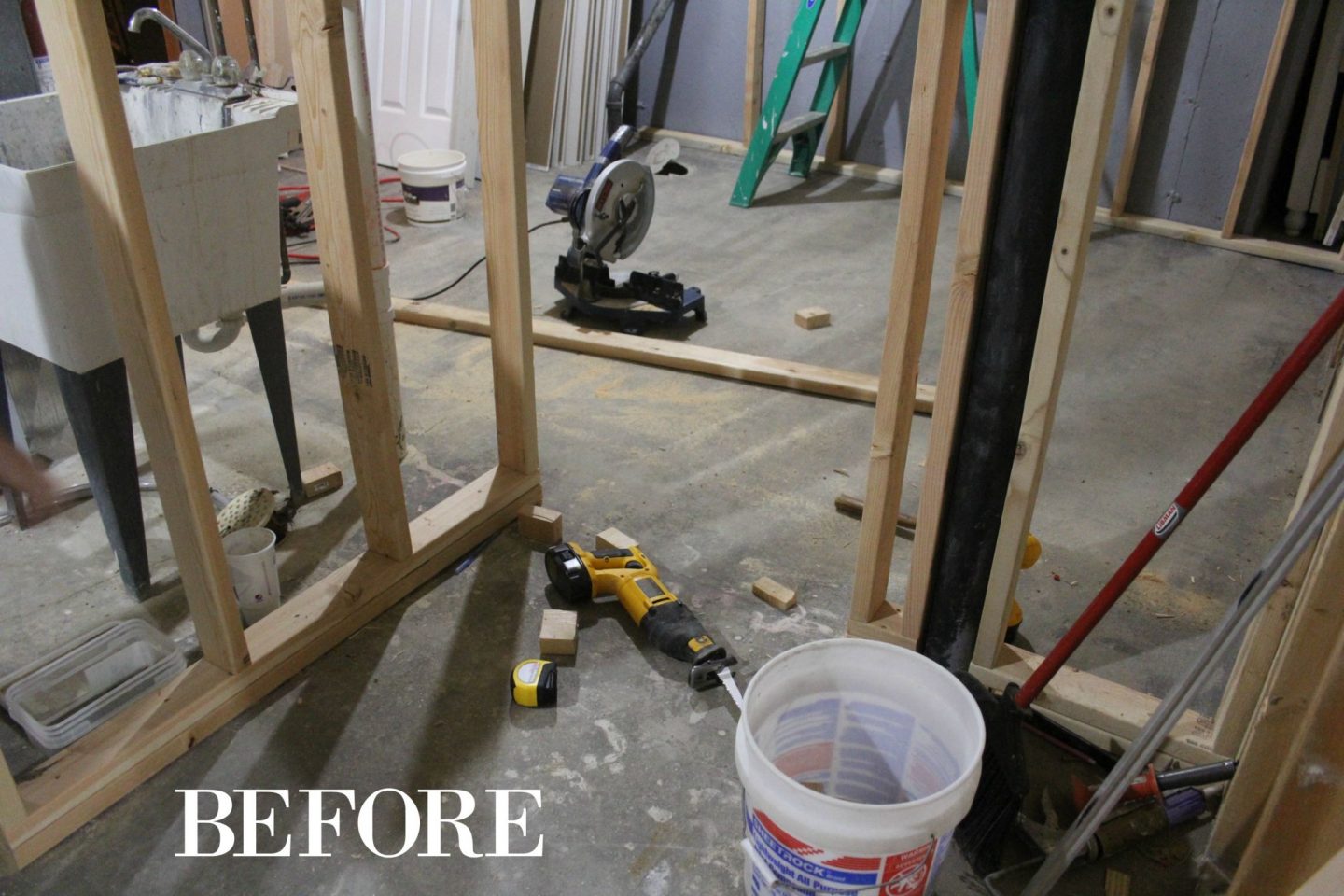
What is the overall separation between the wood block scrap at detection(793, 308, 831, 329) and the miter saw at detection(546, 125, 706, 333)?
1.05 ft

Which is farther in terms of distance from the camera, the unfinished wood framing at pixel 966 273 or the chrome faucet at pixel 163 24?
the chrome faucet at pixel 163 24

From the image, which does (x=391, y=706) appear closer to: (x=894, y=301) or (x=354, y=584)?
(x=354, y=584)

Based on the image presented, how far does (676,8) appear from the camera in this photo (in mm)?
4832

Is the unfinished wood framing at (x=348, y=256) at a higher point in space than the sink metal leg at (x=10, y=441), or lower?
higher

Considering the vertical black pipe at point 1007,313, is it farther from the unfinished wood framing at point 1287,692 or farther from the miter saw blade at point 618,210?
the miter saw blade at point 618,210

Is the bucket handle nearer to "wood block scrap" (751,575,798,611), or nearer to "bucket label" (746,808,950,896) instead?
"bucket label" (746,808,950,896)

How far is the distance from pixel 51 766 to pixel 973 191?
164 cm

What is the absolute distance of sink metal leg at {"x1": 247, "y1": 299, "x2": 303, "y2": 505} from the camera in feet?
7.07

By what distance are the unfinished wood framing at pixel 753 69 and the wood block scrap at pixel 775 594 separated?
10.9ft

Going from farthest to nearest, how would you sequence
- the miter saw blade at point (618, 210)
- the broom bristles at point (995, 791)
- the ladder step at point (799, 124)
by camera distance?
1. the ladder step at point (799, 124)
2. the miter saw blade at point (618, 210)
3. the broom bristles at point (995, 791)

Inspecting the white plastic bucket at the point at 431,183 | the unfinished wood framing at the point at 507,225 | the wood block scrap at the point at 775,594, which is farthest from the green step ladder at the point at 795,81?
the wood block scrap at the point at 775,594

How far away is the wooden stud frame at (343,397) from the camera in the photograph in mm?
1324

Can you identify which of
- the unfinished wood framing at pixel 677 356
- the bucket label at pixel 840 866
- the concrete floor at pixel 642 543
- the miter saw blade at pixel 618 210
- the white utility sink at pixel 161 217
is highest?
the white utility sink at pixel 161 217

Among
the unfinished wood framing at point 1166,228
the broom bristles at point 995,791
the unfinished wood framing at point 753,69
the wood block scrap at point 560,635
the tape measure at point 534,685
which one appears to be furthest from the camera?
the unfinished wood framing at point 753,69
